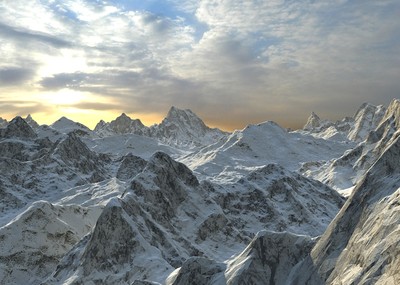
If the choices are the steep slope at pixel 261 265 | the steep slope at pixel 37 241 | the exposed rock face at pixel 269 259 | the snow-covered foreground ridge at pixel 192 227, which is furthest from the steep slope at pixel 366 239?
the steep slope at pixel 37 241

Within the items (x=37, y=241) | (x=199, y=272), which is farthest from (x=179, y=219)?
(x=199, y=272)

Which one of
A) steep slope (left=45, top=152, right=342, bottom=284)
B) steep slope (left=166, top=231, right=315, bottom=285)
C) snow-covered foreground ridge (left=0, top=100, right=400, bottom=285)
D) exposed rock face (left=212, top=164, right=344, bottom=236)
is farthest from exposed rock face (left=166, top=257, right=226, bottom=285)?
exposed rock face (left=212, top=164, right=344, bottom=236)

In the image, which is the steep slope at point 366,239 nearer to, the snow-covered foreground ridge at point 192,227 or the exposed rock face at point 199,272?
the snow-covered foreground ridge at point 192,227

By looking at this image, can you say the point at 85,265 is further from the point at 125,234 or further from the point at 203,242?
the point at 203,242

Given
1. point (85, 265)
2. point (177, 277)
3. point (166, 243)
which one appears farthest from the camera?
point (166, 243)

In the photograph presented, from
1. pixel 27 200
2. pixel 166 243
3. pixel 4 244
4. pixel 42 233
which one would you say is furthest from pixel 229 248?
pixel 27 200

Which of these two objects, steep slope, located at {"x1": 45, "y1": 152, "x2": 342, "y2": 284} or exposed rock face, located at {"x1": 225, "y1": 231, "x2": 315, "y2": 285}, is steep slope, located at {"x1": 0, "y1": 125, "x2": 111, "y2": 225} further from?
exposed rock face, located at {"x1": 225, "y1": 231, "x2": 315, "y2": 285}
